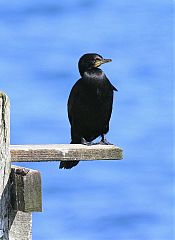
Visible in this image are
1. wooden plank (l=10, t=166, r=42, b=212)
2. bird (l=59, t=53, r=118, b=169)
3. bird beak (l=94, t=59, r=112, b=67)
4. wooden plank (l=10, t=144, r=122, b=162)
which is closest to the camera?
wooden plank (l=10, t=166, r=42, b=212)

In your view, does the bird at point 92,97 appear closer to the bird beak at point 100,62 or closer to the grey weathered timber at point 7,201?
the bird beak at point 100,62

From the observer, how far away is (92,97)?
6250 mm

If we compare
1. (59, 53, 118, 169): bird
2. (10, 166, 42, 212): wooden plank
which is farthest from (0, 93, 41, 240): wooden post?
(59, 53, 118, 169): bird

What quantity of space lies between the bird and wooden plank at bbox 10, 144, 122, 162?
2.14 m

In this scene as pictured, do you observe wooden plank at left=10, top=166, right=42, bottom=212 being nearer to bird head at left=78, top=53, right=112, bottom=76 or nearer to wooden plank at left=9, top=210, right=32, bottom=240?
wooden plank at left=9, top=210, right=32, bottom=240

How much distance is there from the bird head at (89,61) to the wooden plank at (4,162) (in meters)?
2.38

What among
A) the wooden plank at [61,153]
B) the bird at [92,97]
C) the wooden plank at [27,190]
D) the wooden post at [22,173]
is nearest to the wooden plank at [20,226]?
the wooden post at [22,173]

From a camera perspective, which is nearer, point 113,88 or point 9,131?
point 9,131

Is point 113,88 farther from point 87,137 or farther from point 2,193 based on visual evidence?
point 2,193

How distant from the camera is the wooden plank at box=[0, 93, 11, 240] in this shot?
3.72 metres

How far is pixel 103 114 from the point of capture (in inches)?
247

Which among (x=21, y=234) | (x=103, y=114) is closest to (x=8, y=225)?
(x=21, y=234)

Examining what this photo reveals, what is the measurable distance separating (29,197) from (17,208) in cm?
10

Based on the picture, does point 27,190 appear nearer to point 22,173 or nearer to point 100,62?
point 22,173
